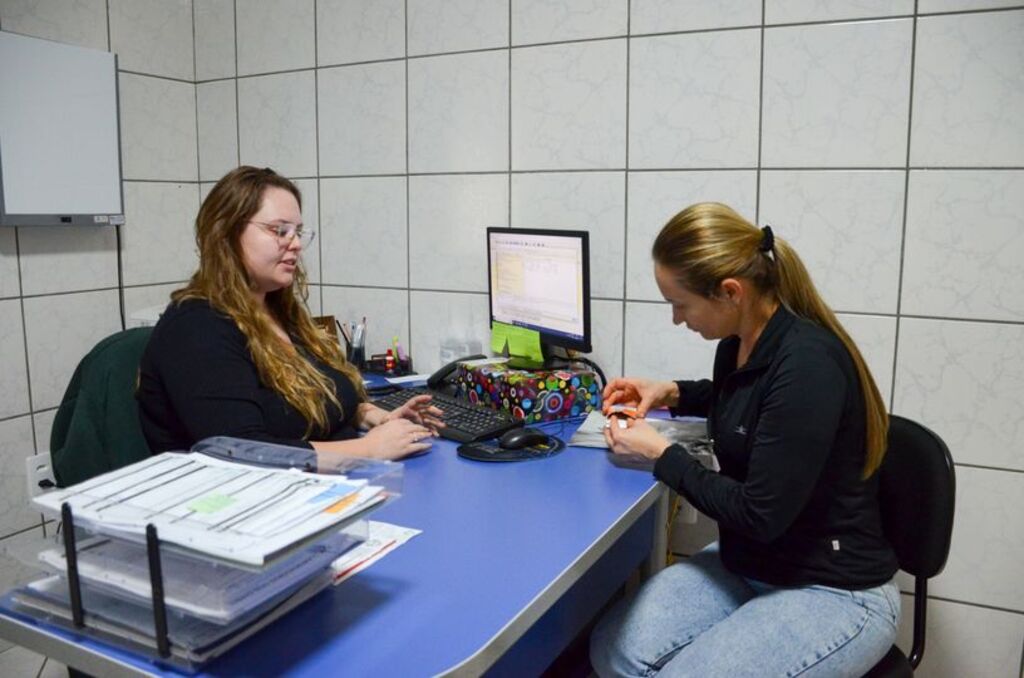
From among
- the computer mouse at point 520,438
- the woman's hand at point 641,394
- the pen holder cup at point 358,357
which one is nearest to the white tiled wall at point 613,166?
the pen holder cup at point 358,357

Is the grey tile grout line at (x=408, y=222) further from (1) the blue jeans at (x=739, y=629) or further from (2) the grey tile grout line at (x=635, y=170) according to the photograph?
(1) the blue jeans at (x=739, y=629)

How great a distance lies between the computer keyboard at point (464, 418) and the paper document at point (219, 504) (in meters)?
0.71

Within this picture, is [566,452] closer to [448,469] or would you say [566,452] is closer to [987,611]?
[448,469]

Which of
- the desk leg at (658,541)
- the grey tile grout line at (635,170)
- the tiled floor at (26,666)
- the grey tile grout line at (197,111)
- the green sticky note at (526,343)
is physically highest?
the grey tile grout line at (197,111)

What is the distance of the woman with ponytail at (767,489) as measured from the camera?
130cm

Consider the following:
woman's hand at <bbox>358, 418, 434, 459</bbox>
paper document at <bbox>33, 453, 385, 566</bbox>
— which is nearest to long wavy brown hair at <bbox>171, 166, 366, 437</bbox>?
woman's hand at <bbox>358, 418, 434, 459</bbox>

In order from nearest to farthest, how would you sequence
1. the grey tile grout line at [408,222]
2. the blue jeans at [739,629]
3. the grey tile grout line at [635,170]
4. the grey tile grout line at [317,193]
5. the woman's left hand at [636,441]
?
the blue jeans at [739,629]
the woman's left hand at [636,441]
the grey tile grout line at [635,170]
the grey tile grout line at [408,222]
the grey tile grout line at [317,193]

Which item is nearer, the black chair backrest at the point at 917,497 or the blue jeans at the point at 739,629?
the blue jeans at the point at 739,629

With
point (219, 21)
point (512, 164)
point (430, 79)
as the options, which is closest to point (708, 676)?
point (512, 164)

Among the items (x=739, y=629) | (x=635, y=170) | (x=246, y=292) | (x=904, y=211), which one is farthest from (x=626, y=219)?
(x=739, y=629)

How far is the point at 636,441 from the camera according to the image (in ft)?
5.07

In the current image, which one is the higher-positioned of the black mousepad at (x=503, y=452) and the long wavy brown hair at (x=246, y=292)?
the long wavy brown hair at (x=246, y=292)

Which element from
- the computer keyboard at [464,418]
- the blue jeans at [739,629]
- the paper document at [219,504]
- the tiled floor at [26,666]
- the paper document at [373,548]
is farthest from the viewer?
the tiled floor at [26,666]

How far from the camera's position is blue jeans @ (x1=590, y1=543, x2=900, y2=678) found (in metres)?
1.28
